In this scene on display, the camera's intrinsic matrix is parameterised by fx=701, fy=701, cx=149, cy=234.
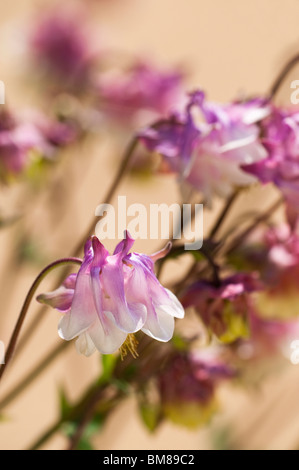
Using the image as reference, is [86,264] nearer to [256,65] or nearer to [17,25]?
[17,25]

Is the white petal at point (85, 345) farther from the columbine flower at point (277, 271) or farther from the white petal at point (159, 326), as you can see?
the columbine flower at point (277, 271)

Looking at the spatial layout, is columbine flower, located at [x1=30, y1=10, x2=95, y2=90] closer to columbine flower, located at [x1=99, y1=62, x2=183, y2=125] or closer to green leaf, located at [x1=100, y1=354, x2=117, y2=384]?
columbine flower, located at [x1=99, y1=62, x2=183, y2=125]

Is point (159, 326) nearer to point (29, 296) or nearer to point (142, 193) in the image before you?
point (29, 296)

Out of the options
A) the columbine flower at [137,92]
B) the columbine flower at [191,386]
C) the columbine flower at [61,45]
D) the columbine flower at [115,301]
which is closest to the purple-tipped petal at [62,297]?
the columbine flower at [115,301]

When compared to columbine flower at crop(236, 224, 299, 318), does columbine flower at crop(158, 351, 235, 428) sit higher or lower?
lower

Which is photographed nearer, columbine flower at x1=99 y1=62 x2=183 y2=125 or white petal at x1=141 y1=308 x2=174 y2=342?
white petal at x1=141 y1=308 x2=174 y2=342

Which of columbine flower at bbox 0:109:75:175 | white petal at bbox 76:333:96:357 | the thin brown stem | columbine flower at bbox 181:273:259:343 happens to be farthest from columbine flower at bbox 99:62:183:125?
white petal at bbox 76:333:96:357

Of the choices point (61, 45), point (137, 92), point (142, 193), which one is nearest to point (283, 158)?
point (137, 92)
